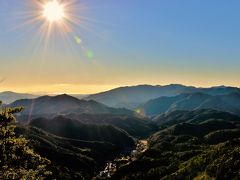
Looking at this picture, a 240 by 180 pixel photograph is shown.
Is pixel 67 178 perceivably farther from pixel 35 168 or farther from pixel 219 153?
pixel 35 168

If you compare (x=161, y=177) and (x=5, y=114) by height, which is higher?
(x=5, y=114)

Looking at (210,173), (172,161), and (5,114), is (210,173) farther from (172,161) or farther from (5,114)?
(5,114)

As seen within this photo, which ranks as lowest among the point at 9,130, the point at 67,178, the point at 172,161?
the point at 67,178

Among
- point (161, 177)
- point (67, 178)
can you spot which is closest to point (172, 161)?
point (161, 177)

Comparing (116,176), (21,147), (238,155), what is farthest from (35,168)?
(116,176)

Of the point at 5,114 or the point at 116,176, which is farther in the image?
the point at 116,176

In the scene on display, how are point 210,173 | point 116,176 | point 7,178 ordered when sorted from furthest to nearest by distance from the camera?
point 116,176 < point 210,173 < point 7,178

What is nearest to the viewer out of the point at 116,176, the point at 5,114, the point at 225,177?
the point at 5,114
